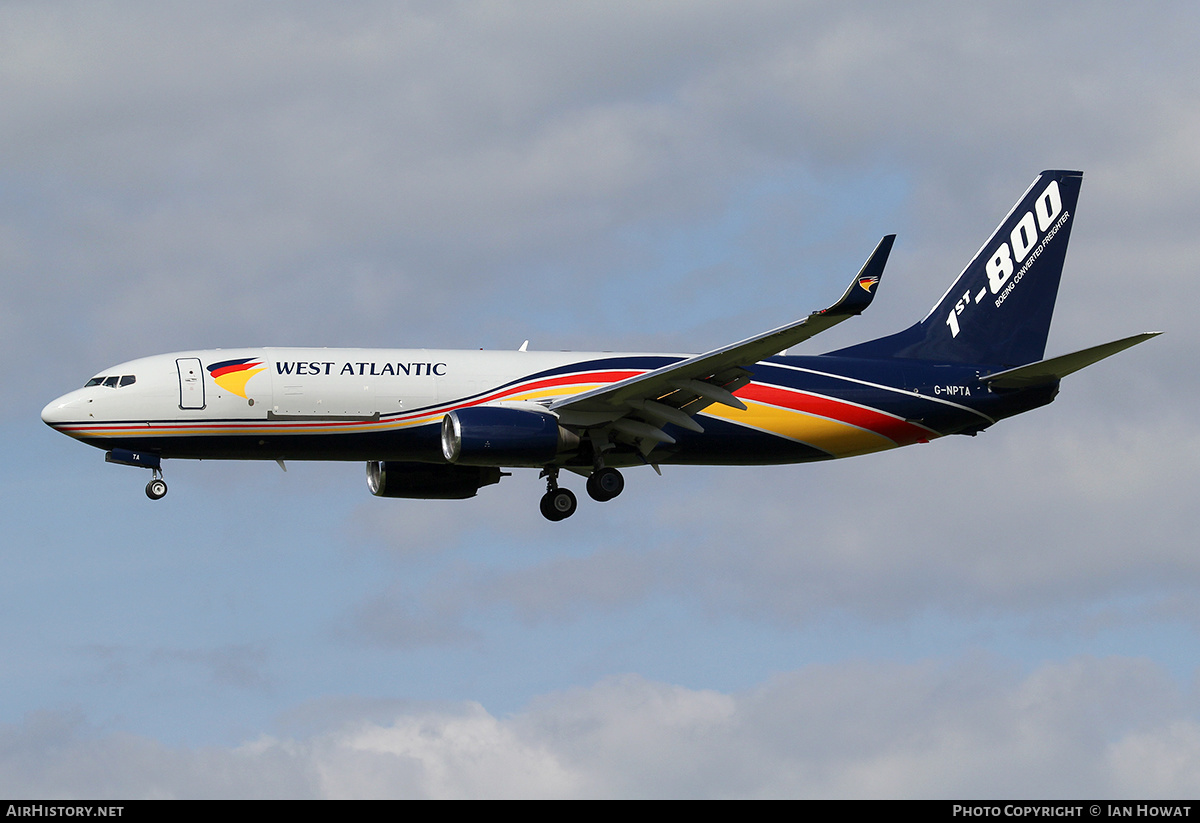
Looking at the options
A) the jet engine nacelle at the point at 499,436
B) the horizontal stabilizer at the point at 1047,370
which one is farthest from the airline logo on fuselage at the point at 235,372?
the horizontal stabilizer at the point at 1047,370

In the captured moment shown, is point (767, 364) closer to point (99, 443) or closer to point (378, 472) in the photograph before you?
point (378, 472)

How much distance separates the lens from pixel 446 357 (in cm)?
4981

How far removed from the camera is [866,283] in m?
41.0

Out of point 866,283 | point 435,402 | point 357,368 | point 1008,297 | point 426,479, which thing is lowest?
point 866,283

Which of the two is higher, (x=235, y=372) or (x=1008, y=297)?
(x=1008, y=297)

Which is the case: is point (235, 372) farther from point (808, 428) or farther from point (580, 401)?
point (808, 428)

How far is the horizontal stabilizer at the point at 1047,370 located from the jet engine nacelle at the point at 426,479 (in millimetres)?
15801

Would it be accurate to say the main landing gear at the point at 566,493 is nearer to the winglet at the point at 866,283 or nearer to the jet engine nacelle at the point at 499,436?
the jet engine nacelle at the point at 499,436

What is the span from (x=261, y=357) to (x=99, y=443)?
16.4ft

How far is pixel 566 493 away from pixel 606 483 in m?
2.07

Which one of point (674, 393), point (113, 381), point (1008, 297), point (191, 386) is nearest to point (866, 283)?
point (674, 393)

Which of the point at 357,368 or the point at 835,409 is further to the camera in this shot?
the point at 835,409

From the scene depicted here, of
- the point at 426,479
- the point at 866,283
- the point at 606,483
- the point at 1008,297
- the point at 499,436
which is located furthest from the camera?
the point at 1008,297

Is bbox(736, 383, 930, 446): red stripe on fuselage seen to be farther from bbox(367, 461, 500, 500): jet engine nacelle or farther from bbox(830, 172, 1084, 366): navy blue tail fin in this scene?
bbox(367, 461, 500, 500): jet engine nacelle
